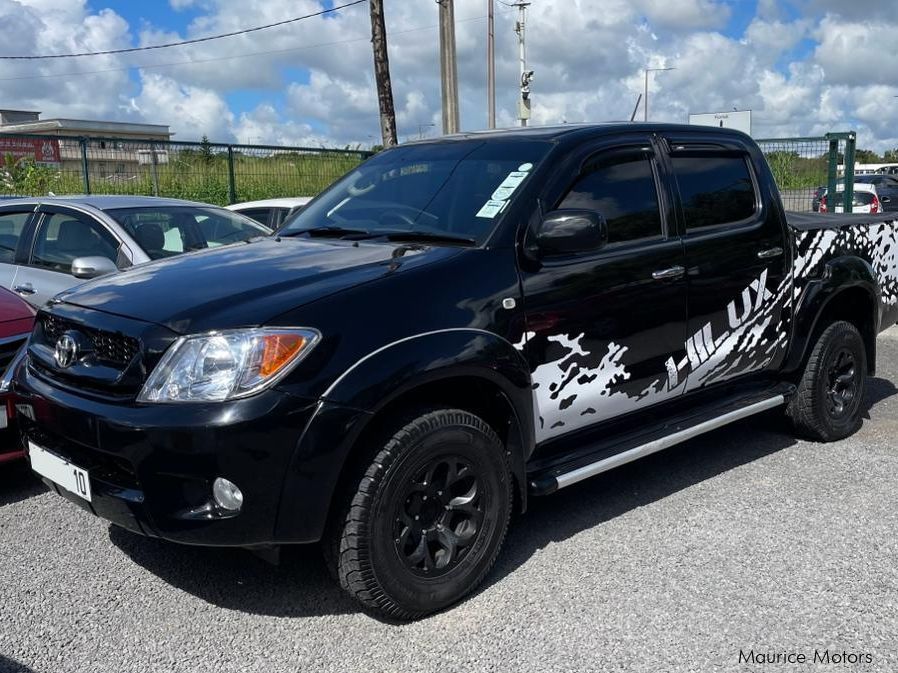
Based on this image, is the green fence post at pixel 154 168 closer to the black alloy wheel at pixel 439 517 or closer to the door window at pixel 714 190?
the door window at pixel 714 190

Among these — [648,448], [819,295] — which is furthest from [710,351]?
[819,295]

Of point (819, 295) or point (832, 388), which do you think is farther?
point (832, 388)

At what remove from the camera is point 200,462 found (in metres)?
2.74

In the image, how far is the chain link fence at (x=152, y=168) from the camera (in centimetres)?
1277

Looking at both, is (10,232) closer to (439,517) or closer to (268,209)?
(268,209)

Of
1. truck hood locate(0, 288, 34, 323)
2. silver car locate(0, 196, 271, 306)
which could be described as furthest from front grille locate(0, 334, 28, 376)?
silver car locate(0, 196, 271, 306)

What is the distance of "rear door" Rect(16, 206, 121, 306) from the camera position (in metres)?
6.14

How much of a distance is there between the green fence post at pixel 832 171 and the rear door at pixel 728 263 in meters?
8.10

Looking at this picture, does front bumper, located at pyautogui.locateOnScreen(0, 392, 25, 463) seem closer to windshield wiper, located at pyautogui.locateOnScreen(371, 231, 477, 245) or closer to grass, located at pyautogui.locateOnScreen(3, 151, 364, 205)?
windshield wiper, located at pyautogui.locateOnScreen(371, 231, 477, 245)

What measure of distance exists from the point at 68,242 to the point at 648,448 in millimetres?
4614

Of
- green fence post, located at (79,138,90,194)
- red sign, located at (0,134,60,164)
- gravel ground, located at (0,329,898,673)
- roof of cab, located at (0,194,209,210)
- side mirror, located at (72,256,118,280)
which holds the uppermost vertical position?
red sign, located at (0,134,60,164)

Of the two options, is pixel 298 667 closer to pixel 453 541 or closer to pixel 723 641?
pixel 453 541

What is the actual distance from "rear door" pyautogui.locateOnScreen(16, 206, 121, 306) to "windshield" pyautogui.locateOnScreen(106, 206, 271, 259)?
0.19 m

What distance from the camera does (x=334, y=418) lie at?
111 inches
